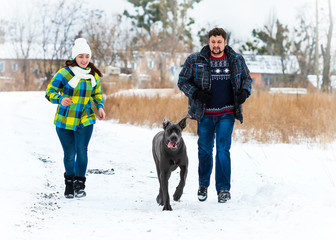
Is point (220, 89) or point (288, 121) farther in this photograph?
point (288, 121)

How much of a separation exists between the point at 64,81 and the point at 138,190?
6.08 feet

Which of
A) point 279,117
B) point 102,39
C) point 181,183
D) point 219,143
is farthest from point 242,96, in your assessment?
point 102,39

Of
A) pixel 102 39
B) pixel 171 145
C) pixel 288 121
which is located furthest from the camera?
pixel 102 39

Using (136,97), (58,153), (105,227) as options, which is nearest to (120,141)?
(58,153)

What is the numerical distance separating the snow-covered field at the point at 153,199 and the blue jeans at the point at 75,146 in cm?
39

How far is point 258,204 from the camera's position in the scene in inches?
208

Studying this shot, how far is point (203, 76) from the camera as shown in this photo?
5.60 meters

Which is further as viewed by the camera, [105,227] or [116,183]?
[116,183]

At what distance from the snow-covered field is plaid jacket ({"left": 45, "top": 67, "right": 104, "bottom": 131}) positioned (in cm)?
91

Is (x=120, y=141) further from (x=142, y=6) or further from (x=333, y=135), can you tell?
(x=142, y=6)

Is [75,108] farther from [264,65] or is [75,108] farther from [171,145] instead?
[264,65]

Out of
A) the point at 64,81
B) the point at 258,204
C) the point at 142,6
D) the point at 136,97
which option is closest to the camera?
the point at 258,204

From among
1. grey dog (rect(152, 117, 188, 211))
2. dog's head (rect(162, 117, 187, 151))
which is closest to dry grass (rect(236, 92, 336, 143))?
grey dog (rect(152, 117, 188, 211))

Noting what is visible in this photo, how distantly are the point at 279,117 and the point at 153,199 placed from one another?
21.0 feet
